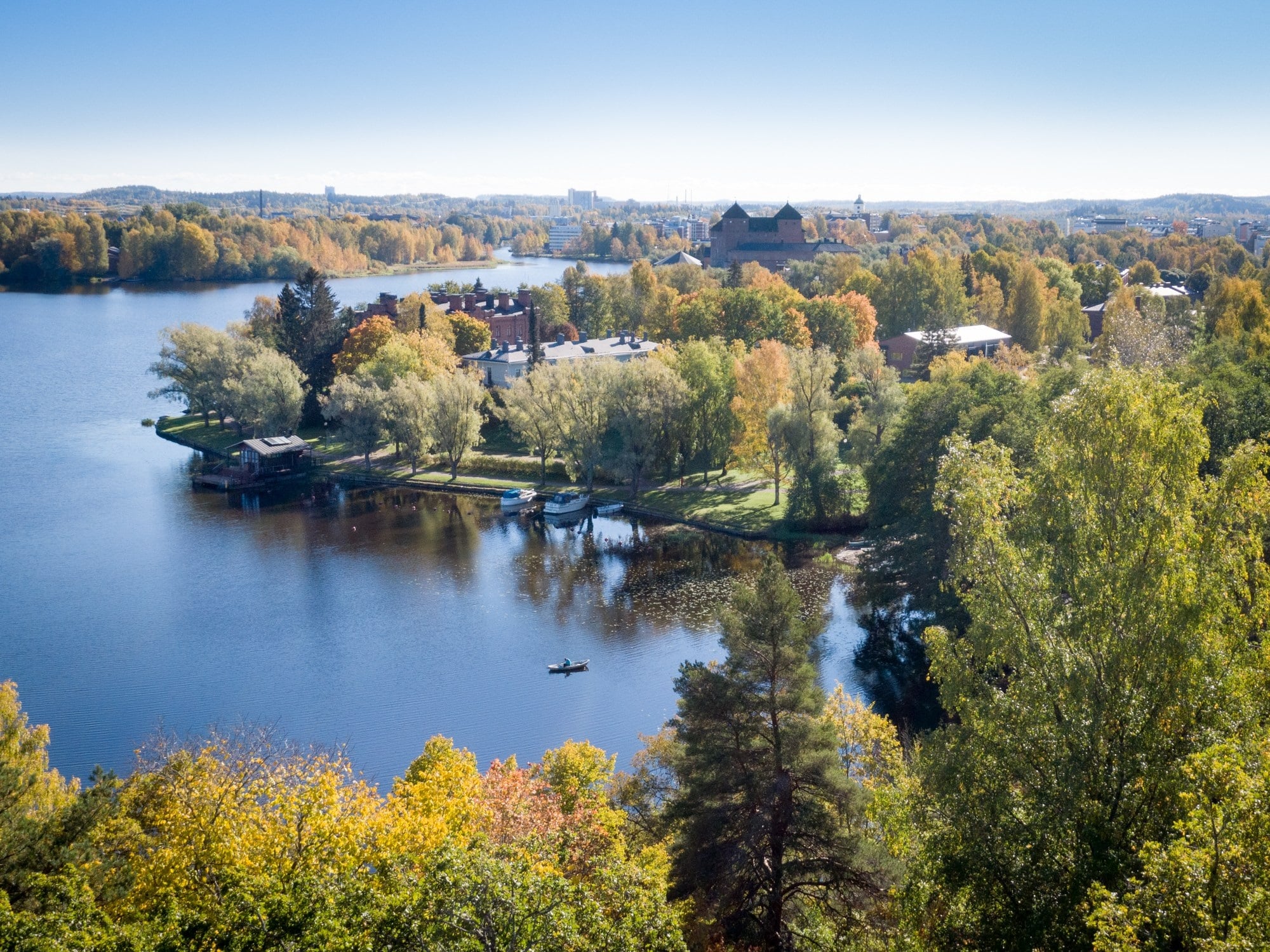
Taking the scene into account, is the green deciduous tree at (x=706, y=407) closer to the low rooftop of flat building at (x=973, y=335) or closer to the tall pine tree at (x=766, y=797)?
the low rooftop of flat building at (x=973, y=335)

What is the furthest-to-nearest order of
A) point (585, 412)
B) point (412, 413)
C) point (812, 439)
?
point (412, 413), point (585, 412), point (812, 439)

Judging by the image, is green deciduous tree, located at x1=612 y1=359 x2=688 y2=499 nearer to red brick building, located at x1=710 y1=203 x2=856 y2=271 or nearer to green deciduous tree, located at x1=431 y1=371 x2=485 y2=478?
green deciduous tree, located at x1=431 y1=371 x2=485 y2=478

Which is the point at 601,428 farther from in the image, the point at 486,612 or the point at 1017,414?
the point at 1017,414

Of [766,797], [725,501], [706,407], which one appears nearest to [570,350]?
[706,407]

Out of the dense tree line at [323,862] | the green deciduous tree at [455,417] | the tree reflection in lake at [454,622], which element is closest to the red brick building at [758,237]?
the green deciduous tree at [455,417]

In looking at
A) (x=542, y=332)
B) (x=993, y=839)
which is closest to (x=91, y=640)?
(x=993, y=839)

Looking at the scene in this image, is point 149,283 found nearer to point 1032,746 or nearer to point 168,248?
point 168,248
